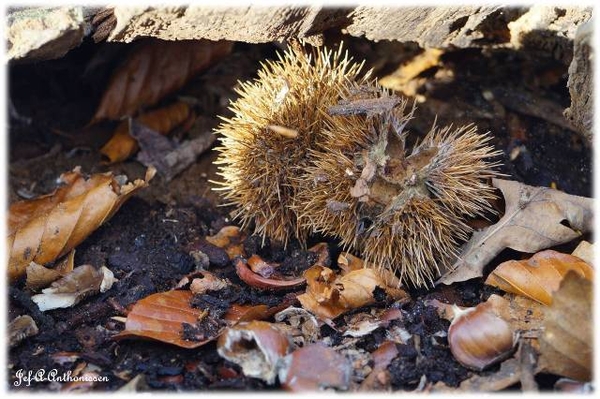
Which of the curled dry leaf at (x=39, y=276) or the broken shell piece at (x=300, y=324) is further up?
the curled dry leaf at (x=39, y=276)

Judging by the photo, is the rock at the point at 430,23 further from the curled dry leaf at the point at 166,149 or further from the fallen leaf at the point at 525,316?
the fallen leaf at the point at 525,316

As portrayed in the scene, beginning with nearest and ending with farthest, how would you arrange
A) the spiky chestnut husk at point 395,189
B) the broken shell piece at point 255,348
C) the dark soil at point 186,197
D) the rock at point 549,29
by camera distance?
the broken shell piece at point 255,348 < the dark soil at point 186,197 < the spiky chestnut husk at point 395,189 < the rock at point 549,29

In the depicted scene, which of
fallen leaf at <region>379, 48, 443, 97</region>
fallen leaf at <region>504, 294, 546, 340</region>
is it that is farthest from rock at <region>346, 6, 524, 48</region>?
fallen leaf at <region>504, 294, 546, 340</region>

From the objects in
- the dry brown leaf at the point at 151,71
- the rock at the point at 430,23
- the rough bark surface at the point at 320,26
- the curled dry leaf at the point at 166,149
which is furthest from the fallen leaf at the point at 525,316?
the dry brown leaf at the point at 151,71

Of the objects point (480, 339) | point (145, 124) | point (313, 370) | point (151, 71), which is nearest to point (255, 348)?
point (313, 370)

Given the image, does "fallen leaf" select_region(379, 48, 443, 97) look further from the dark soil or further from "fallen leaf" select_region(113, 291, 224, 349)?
"fallen leaf" select_region(113, 291, 224, 349)

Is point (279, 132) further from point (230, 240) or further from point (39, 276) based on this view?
point (39, 276)

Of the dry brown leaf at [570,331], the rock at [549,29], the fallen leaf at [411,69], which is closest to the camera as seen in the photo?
the dry brown leaf at [570,331]
